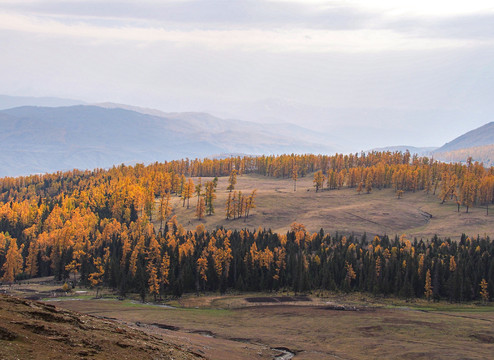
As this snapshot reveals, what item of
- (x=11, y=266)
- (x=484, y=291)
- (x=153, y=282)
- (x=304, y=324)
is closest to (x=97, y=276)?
(x=153, y=282)

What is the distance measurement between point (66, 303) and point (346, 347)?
223 feet

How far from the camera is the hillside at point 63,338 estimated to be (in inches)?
1791

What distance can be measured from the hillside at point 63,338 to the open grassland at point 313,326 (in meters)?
11.6

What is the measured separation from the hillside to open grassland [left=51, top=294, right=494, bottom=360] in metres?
11.6

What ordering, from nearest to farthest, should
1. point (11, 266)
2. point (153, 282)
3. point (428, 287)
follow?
point (428, 287), point (153, 282), point (11, 266)

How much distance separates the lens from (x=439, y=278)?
438 feet

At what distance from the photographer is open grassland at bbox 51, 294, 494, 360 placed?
260 feet

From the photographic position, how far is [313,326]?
321 feet

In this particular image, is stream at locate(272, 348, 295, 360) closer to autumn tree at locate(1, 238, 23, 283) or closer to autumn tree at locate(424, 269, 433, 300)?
autumn tree at locate(424, 269, 433, 300)

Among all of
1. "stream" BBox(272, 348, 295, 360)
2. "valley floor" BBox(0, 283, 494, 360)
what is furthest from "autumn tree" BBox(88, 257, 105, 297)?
"stream" BBox(272, 348, 295, 360)

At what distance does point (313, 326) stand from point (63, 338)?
59.4 metres

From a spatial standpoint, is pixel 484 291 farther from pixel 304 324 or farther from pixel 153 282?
pixel 153 282

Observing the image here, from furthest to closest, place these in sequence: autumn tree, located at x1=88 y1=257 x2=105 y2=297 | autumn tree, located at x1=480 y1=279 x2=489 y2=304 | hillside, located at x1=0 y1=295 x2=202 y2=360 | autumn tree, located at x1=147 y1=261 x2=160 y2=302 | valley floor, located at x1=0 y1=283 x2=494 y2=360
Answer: autumn tree, located at x1=88 y1=257 x2=105 y2=297 → autumn tree, located at x1=147 y1=261 x2=160 y2=302 → autumn tree, located at x1=480 y1=279 x2=489 y2=304 → valley floor, located at x1=0 y1=283 x2=494 y2=360 → hillside, located at x1=0 y1=295 x2=202 y2=360

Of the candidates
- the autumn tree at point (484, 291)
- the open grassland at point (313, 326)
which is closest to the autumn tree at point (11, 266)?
the open grassland at point (313, 326)
